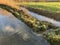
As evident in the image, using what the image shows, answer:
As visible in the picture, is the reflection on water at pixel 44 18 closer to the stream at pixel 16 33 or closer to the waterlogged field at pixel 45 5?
the stream at pixel 16 33

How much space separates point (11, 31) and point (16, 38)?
0.23 meters

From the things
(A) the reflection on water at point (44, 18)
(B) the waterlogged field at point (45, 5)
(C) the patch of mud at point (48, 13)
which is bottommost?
(A) the reflection on water at point (44, 18)

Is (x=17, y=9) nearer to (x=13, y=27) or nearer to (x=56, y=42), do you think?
(x=13, y=27)

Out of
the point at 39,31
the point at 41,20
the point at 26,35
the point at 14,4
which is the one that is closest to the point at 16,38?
the point at 26,35

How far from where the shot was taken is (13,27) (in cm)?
465

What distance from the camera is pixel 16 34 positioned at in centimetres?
443

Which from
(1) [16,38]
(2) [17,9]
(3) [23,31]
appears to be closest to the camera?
(1) [16,38]

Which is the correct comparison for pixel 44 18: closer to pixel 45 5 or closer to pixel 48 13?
pixel 48 13

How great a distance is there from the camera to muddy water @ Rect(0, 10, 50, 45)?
4250 millimetres

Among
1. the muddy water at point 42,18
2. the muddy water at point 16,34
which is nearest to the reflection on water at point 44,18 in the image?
the muddy water at point 42,18

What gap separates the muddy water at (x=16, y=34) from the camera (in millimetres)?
4250

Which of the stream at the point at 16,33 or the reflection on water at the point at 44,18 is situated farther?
the reflection on water at the point at 44,18

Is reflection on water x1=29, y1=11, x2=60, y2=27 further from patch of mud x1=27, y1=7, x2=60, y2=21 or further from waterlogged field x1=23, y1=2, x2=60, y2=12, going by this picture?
waterlogged field x1=23, y1=2, x2=60, y2=12

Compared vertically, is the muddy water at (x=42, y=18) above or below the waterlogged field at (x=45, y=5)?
below
